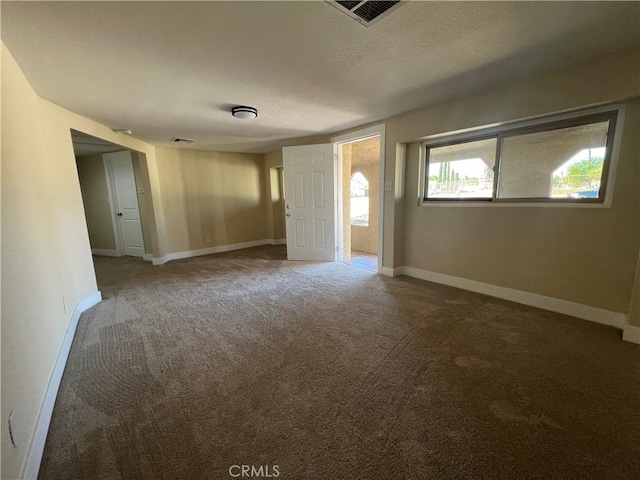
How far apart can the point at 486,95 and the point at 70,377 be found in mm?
4361

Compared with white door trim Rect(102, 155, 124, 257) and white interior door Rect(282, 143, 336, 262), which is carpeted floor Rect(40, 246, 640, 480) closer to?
white interior door Rect(282, 143, 336, 262)

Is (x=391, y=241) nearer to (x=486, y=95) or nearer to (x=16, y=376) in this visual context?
(x=486, y=95)

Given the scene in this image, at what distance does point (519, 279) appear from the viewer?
2.78m

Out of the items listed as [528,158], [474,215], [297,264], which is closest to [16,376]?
[297,264]

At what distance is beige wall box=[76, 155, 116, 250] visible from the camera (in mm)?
5363

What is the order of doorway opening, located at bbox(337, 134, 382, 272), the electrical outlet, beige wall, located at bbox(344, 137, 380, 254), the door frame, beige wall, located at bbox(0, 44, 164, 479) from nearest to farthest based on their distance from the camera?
1. the electrical outlet
2. beige wall, located at bbox(0, 44, 164, 479)
3. the door frame
4. doorway opening, located at bbox(337, 134, 382, 272)
5. beige wall, located at bbox(344, 137, 380, 254)

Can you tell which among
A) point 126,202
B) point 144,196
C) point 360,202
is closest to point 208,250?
point 144,196

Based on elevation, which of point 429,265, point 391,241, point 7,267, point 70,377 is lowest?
point 70,377

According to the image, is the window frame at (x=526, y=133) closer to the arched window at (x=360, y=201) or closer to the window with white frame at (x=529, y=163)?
the window with white frame at (x=529, y=163)

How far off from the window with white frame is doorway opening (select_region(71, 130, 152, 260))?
17.0 feet

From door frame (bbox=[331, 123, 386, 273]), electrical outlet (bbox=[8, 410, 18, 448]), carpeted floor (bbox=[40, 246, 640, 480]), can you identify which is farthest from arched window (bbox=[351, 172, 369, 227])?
electrical outlet (bbox=[8, 410, 18, 448])

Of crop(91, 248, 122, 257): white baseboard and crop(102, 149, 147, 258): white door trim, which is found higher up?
crop(102, 149, 147, 258): white door trim

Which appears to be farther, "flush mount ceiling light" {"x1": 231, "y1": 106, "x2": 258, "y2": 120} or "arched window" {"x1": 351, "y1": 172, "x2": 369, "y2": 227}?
"arched window" {"x1": 351, "y1": 172, "x2": 369, "y2": 227}

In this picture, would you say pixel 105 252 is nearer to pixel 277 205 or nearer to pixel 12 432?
pixel 277 205
